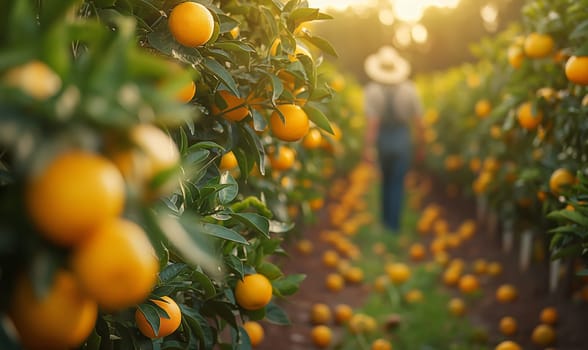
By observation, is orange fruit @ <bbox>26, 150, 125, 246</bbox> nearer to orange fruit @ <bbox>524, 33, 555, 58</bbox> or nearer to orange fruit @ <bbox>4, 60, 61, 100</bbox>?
orange fruit @ <bbox>4, 60, 61, 100</bbox>

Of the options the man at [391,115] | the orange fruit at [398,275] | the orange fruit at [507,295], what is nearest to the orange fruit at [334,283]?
the orange fruit at [398,275]

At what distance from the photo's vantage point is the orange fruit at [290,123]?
154 centimetres

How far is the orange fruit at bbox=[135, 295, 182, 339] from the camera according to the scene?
1.18 m

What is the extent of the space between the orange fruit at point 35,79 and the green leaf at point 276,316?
1.23 m

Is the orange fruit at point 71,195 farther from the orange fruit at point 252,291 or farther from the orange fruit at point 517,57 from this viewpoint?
the orange fruit at point 517,57

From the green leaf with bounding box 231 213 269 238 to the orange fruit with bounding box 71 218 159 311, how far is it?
70cm

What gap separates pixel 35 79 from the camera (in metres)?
0.65

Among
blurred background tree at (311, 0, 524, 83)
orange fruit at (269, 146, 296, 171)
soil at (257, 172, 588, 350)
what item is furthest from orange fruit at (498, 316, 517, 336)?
blurred background tree at (311, 0, 524, 83)

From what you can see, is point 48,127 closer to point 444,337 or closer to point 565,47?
point 565,47

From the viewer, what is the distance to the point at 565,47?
235 cm

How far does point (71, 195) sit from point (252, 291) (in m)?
0.92

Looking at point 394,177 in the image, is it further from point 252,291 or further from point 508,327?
point 252,291

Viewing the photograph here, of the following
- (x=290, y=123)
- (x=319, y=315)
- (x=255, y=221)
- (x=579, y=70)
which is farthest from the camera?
(x=319, y=315)

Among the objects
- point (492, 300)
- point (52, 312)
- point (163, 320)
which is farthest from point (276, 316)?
point (492, 300)
